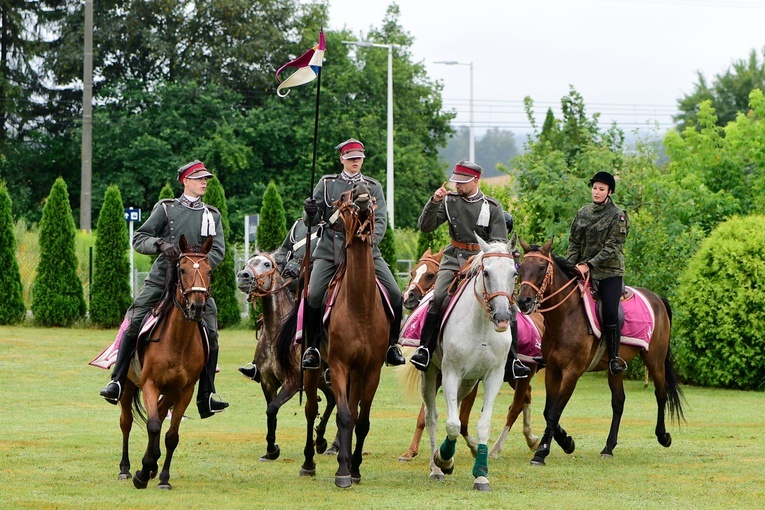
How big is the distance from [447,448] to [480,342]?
1.00m

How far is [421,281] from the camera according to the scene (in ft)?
46.9

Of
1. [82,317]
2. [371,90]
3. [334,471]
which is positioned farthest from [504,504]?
[371,90]

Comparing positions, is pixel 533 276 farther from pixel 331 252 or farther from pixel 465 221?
pixel 331 252

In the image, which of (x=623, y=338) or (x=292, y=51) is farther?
(x=292, y=51)

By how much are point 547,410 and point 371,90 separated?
134ft

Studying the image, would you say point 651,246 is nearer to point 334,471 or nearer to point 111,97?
point 334,471

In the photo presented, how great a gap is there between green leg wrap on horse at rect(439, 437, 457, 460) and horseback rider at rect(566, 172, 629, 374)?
2788 mm

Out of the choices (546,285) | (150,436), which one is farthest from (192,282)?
(546,285)

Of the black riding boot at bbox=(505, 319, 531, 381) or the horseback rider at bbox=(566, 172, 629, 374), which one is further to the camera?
the horseback rider at bbox=(566, 172, 629, 374)

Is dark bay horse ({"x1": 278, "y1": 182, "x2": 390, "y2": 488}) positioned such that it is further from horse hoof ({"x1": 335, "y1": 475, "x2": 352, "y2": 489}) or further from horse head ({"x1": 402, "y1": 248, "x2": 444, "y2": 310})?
horse head ({"x1": 402, "y1": 248, "x2": 444, "y2": 310})

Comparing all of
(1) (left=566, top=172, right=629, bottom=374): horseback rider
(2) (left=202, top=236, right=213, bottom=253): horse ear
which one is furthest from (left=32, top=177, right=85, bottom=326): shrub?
(2) (left=202, top=236, right=213, bottom=253): horse ear

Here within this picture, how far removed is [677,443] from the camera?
1351 cm

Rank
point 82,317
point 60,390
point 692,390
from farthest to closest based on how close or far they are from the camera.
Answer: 1. point 82,317
2. point 692,390
3. point 60,390

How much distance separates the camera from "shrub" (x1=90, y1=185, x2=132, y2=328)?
98.6 feet
